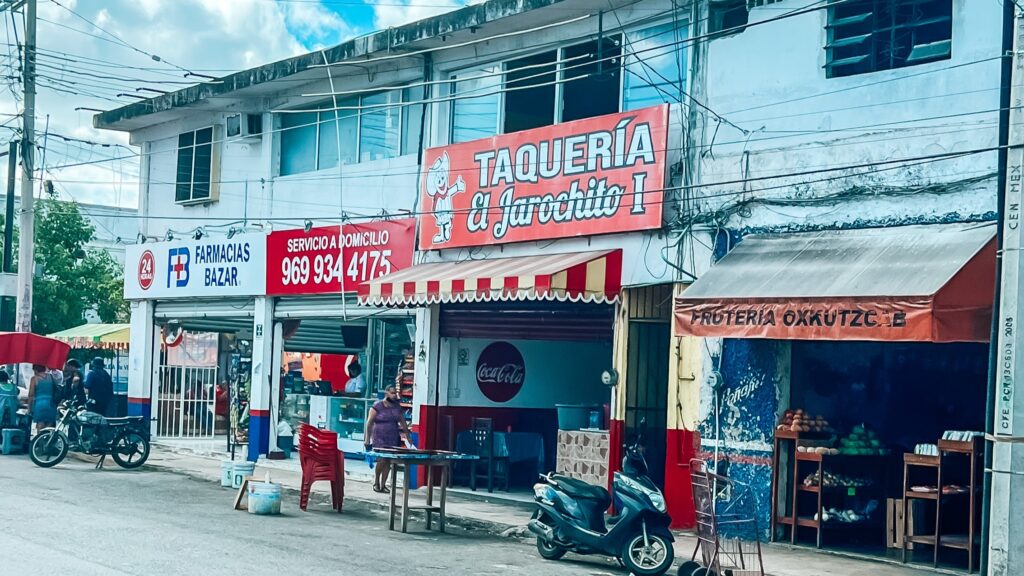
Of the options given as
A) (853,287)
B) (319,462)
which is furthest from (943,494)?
(319,462)

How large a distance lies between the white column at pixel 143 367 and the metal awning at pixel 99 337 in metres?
5.13

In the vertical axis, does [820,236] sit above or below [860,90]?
below

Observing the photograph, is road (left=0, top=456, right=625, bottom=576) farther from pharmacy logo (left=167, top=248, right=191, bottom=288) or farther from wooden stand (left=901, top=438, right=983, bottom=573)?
pharmacy logo (left=167, top=248, right=191, bottom=288)

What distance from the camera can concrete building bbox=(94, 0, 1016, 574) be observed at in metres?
13.1

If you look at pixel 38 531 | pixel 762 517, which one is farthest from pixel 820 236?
pixel 38 531

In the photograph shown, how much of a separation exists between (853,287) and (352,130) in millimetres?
11617

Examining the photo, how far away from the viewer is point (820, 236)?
1417cm

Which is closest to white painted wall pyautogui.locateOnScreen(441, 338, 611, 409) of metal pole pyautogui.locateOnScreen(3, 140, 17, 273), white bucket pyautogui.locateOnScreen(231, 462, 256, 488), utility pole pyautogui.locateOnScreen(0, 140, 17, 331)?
white bucket pyautogui.locateOnScreen(231, 462, 256, 488)

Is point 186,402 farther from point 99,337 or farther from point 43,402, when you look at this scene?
point 43,402

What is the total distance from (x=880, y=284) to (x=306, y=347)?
17.6 meters

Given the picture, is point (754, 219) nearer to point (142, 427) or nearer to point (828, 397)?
point (828, 397)

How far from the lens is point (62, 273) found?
40125mm

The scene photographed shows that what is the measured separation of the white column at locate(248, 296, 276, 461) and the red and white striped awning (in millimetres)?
5357

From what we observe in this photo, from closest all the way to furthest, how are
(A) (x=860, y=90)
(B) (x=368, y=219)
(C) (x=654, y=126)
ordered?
(A) (x=860, y=90) < (C) (x=654, y=126) < (B) (x=368, y=219)
